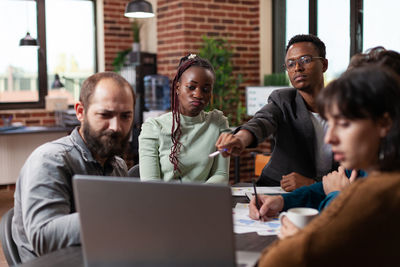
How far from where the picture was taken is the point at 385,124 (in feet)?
3.34

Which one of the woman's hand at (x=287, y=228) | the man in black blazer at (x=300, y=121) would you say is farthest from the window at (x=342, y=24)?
the woman's hand at (x=287, y=228)

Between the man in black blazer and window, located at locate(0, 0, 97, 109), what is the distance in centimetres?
437

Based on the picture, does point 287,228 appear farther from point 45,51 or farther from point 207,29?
point 45,51

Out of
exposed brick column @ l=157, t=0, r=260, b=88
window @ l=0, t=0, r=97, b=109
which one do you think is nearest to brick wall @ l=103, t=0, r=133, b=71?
window @ l=0, t=0, r=97, b=109

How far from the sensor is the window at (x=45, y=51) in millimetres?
6059

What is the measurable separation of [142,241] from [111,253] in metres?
0.09

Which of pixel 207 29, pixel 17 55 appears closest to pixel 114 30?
pixel 17 55

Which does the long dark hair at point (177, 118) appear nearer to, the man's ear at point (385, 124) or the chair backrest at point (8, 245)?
the chair backrest at point (8, 245)

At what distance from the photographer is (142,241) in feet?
3.33

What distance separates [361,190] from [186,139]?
1.36 metres

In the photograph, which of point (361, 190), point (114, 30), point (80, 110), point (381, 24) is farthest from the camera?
point (114, 30)

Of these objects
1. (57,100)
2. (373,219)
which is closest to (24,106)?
(57,100)

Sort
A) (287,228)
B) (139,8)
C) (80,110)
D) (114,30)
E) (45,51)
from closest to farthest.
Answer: (287,228) → (80,110) → (139,8) → (45,51) → (114,30)

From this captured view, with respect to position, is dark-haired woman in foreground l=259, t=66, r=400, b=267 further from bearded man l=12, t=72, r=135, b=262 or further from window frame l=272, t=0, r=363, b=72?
window frame l=272, t=0, r=363, b=72
